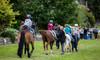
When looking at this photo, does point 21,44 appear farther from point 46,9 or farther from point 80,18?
point 80,18

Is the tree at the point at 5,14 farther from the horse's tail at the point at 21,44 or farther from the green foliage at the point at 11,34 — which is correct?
the horse's tail at the point at 21,44

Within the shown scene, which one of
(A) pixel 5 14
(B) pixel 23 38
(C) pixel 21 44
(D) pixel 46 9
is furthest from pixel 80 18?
(C) pixel 21 44

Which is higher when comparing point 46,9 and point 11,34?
point 46,9

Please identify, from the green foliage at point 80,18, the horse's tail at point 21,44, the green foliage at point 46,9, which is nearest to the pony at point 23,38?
the horse's tail at point 21,44

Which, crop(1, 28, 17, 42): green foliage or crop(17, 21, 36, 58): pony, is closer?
crop(17, 21, 36, 58): pony

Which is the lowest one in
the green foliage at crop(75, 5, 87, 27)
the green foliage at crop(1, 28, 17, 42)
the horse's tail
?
the green foliage at crop(75, 5, 87, 27)

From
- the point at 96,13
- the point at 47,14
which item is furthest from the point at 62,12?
the point at 96,13

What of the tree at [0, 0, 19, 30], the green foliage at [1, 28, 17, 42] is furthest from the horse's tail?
the green foliage at [1, 28, 17, 42]

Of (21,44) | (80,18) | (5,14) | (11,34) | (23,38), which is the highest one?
(5,14)

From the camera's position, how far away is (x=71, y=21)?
3778cm

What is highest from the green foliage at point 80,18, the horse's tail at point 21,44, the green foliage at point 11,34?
the horse's tail at point 21,44

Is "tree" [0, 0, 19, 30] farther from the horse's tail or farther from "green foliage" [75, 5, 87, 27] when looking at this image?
"green foliage" [75, 5, 87, 27]

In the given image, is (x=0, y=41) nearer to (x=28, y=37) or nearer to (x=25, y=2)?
(x=28, y=37)

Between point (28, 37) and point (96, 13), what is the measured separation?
69601mm
